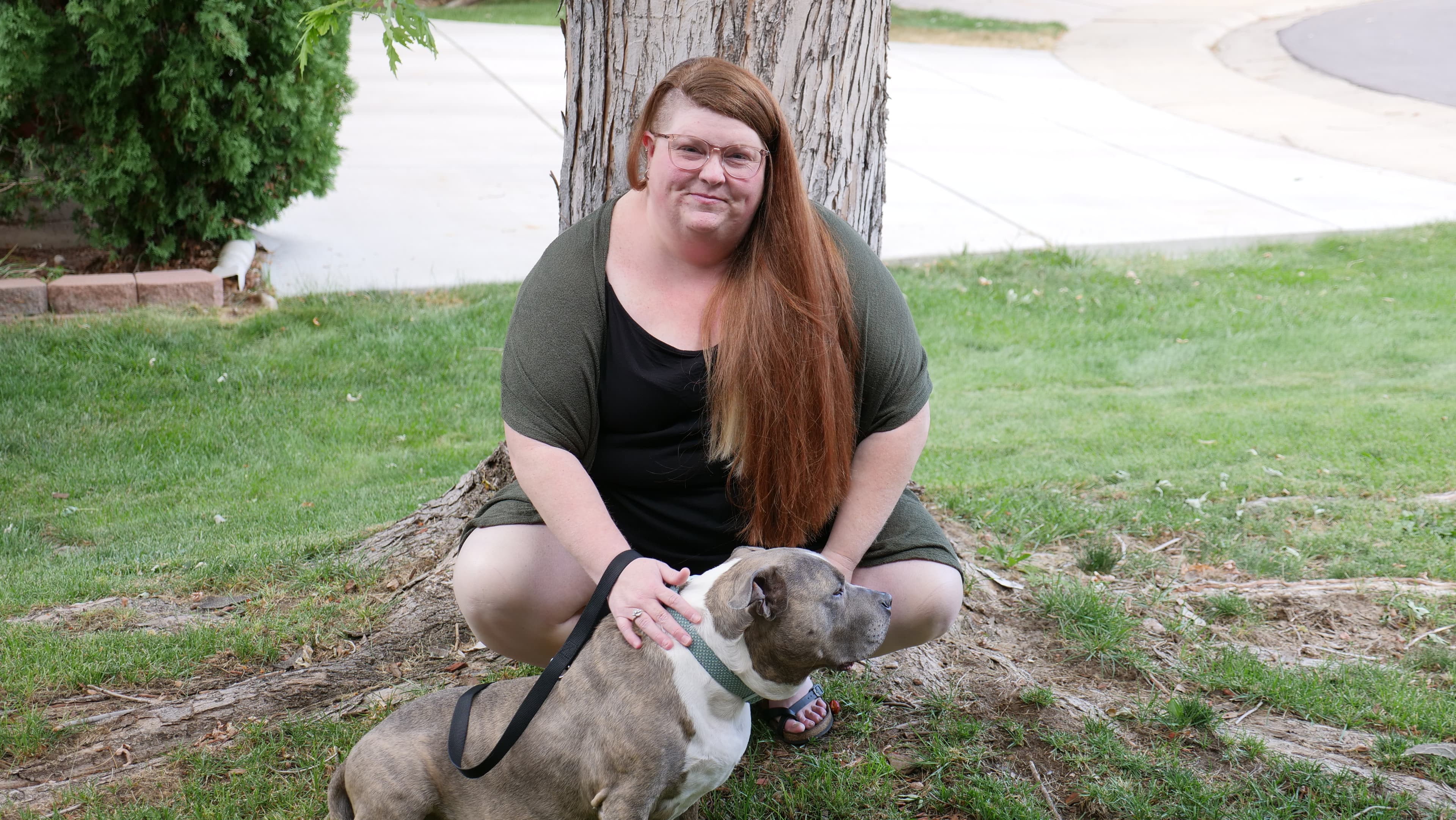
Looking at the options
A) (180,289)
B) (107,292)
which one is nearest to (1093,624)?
(180,289)

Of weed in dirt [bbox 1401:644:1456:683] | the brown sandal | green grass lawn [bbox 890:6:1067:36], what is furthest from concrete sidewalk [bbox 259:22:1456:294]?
weed in dirt [bbox 1401:644:1456:683]

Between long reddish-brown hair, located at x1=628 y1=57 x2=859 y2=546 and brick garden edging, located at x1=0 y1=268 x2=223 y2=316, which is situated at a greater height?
long reddish-brown hair, located at x1=628 y1=57 x2=859 y2=546

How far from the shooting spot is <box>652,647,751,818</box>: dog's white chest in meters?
2.49

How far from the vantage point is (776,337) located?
2.82 meters

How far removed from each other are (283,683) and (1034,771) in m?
2.21

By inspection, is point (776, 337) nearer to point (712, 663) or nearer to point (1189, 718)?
point (712, 663)

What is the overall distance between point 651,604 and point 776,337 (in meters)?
0.73

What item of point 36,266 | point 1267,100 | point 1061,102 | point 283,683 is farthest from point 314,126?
point 1267,100

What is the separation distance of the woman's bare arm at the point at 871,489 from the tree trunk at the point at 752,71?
101cm

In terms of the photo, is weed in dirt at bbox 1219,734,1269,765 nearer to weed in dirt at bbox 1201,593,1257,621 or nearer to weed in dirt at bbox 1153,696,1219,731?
weed in dirt at bbox 1153,696,1219,731

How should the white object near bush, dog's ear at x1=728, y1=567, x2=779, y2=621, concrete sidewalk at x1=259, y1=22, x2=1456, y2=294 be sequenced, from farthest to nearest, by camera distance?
1. concrete sidewalk at x1=259, y1=22, x2=1456, y2=294
2. the white object near bush
3. dog's ear at x1=728, y1=567, x2=779, y2=621

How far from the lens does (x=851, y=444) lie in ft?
9.88

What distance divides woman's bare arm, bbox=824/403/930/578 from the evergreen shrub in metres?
5.36

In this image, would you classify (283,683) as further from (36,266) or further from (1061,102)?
(1061,102)
